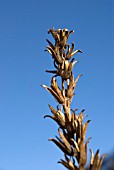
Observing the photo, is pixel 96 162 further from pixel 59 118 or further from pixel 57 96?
pixel 57 96

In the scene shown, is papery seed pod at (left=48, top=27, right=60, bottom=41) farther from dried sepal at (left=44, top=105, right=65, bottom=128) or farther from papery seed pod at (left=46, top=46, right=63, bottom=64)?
dried sepal at (left=44, top=105, right=65, bottom=128)

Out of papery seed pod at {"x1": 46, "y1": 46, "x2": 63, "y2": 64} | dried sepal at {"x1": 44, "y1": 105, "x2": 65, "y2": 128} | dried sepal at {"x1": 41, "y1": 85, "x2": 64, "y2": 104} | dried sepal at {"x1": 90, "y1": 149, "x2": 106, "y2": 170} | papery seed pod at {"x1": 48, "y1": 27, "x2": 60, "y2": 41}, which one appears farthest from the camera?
papery seed pod at {"x1": 48, "y1": 27, "x2": 60, "y2": 41}

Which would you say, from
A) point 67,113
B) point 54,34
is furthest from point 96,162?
point 54,34

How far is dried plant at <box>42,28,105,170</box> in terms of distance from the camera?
9.59 ft

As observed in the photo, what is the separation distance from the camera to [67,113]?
315 cm

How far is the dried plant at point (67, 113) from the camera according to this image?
292 cm

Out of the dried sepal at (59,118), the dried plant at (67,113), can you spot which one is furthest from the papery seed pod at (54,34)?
the dried sepal at (59,118)

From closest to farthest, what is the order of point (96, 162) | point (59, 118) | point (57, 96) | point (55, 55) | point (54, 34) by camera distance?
point (96, 162) → point (59, 118) → point (57, 96) → point (55, 55) → point (54, 34)

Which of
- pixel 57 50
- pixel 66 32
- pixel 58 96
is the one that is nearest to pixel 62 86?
pixel 58 96

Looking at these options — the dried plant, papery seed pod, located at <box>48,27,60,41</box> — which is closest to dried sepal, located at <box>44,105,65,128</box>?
the dried plant

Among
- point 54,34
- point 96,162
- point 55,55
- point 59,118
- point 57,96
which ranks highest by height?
point 54,34

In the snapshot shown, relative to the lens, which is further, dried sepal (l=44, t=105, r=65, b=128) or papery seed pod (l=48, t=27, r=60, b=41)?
papery seed pod (l=48, t=27, r=60, b=41)

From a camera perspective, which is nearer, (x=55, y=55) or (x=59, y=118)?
(x=59, y=118)

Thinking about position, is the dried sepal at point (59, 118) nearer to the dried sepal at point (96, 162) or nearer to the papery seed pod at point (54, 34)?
the dried sepal at point (96, 162)
